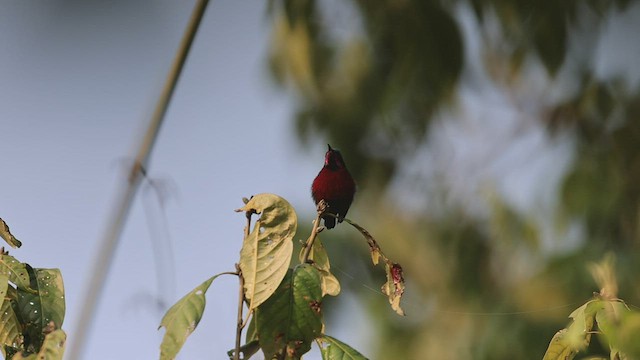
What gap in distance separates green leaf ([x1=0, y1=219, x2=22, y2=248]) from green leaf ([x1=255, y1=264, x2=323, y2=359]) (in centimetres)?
25

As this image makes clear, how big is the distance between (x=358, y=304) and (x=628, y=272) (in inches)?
33.2

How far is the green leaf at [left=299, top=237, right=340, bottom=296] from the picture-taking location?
817 mm

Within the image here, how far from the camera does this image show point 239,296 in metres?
0.70

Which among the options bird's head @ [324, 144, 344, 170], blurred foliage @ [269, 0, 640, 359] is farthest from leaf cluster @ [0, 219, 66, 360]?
blurred foliage @ [269, 0, 640, 359]

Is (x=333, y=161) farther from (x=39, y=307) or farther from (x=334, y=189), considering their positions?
(x=39, y=307)

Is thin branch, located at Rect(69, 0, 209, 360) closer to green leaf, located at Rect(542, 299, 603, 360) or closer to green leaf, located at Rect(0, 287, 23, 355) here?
green leaf, located at Rect(0, 287, 23, 355)

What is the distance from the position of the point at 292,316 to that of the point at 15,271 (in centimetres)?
25

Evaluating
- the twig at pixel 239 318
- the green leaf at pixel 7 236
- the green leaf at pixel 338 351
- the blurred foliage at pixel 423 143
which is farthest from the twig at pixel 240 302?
the blurred foliage at pixel 423 143

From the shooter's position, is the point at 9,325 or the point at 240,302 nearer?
the point at 240,302

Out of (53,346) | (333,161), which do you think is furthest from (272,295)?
(333,161)

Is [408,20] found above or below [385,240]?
above

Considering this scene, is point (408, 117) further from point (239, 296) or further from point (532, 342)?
point (239, 296)

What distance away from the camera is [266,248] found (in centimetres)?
74

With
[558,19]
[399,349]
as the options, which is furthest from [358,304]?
[558,19]
